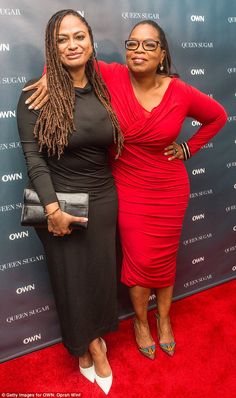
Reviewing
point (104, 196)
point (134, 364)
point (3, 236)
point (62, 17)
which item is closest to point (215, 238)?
point (134, 364)

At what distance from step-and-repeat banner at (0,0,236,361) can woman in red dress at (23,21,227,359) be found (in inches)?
12.1

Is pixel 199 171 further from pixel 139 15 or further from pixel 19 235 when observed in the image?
pixel 19 235

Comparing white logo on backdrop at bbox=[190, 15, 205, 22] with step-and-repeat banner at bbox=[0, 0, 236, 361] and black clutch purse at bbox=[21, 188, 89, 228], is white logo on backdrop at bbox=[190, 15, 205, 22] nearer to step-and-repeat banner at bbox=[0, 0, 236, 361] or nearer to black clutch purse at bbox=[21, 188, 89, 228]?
step-and-repeat banner at bbox=[0, 0, 236, 361]

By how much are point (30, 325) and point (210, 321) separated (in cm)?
108

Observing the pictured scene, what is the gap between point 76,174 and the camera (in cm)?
159

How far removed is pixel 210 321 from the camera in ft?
7.66

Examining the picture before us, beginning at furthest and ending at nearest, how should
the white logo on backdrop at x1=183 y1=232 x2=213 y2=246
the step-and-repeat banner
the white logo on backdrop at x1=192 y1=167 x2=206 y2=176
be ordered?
the white logo on backdrop at x1=183 y1=232 x2=213 y2=246, the white logo on backdrop at x1=192 y1=167 x2=206 y2=176, the step-and-repeat banner

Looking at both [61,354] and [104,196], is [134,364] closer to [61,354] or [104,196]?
[61,354]

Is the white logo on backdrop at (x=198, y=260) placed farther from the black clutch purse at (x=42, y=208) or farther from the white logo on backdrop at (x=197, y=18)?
the white logo on backdrop at (x=197, y=18)

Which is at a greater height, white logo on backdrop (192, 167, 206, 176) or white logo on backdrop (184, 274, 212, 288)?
white logo on backdrop (192, 167, 206, 176)

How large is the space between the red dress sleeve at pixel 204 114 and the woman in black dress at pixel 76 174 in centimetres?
44

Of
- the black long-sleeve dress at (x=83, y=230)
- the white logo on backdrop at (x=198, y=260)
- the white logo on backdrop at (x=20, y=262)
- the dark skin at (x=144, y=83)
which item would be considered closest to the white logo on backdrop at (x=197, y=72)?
the dark skin at (x=144, y=83)

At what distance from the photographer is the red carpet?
1873mm

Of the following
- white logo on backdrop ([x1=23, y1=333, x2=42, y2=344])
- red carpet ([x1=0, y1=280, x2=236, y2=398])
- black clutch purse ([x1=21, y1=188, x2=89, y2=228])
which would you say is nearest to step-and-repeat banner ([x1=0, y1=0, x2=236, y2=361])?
white logo on backdrop ([x1=23, y1=333, x2=42, y2=344])
